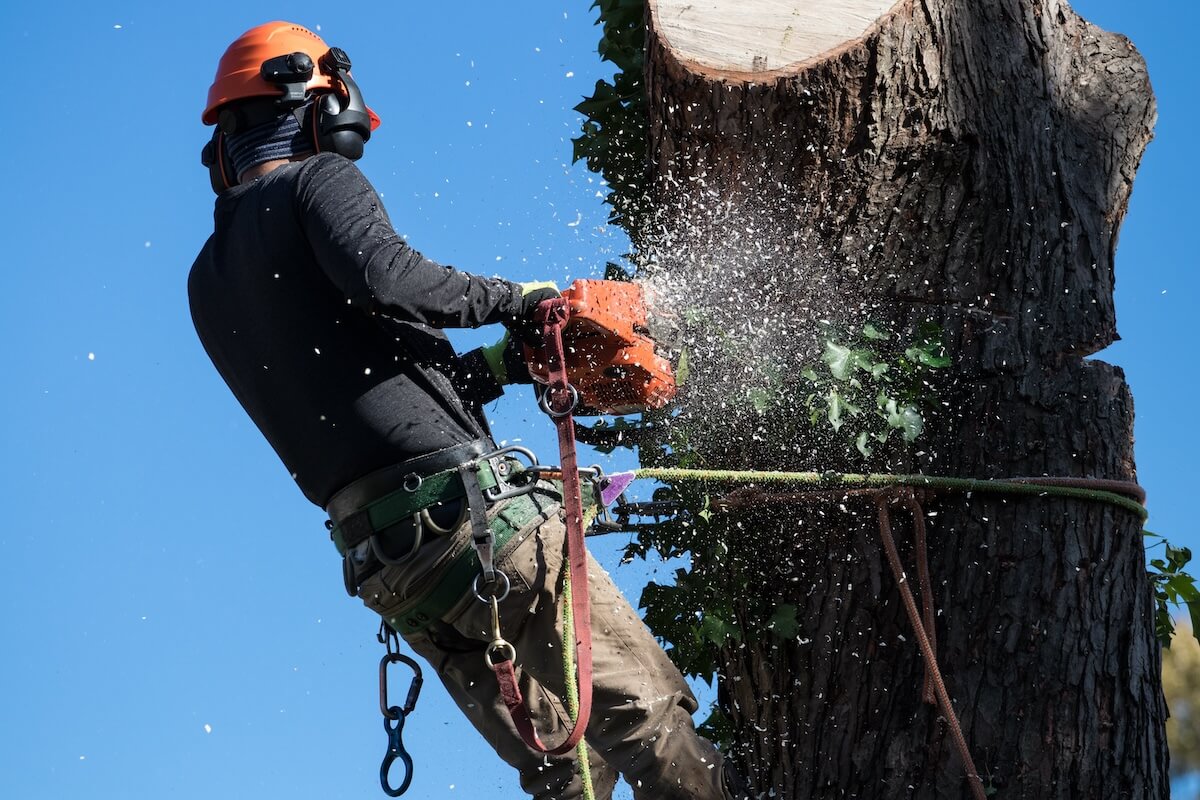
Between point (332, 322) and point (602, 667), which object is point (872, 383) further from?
point (332, 322)

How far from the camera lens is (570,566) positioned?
285 cm

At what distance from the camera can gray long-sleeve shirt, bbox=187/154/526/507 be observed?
2.81 m

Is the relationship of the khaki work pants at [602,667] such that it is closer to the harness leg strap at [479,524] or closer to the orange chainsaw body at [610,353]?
the harness leg strap at [479,524]

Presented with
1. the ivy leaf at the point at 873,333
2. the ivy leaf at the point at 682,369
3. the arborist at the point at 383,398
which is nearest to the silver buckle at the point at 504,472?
the arborist at the point at 383,398

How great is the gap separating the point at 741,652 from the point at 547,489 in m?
0.78

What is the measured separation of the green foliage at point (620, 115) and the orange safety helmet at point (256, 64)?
94 cm

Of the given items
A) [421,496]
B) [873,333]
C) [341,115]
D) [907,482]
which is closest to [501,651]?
[421,496]

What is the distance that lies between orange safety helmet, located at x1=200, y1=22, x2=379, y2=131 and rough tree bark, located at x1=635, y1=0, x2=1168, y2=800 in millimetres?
983

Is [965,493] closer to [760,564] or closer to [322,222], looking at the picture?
[760,564]

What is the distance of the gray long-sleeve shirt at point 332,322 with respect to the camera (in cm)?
281

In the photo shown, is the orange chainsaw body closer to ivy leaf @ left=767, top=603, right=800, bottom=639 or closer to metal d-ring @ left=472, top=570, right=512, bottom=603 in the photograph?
metal d-ring @ left=472, top=570, right=512, bottom=603

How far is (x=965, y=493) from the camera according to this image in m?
3.17

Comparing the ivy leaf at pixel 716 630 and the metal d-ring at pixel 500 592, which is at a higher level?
the ivy leaf at pixel 716 630

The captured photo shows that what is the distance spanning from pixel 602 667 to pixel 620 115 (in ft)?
5.88
